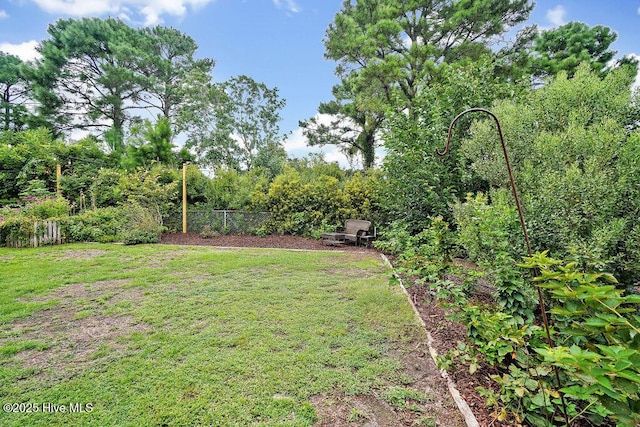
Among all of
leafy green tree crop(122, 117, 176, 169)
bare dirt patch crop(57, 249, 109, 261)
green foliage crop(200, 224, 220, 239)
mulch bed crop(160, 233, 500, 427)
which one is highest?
leafy green tree crop(122, 117, 176, 169)

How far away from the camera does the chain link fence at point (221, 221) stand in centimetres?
958

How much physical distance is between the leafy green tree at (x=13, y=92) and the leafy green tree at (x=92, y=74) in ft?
4.89

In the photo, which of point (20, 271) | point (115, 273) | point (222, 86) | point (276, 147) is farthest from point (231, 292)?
point (222, 86)

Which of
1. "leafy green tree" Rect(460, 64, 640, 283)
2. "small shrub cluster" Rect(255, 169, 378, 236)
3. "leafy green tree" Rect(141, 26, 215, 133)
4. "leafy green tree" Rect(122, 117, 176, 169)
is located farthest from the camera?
"leafy green tree" Rect(141, 26, 215, 133)

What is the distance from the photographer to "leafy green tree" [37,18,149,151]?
16.0 metres

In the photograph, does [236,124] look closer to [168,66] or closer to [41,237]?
[168,66]

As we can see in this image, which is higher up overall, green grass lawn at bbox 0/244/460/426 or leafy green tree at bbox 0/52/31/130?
leafy green tree at bbox 0/52/31/130

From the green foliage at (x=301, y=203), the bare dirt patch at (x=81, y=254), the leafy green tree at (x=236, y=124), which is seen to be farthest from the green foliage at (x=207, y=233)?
the leafy green tree at (x=236, y=124)

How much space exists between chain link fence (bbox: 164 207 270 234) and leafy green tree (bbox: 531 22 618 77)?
12373 mm

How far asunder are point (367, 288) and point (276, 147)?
545 inches

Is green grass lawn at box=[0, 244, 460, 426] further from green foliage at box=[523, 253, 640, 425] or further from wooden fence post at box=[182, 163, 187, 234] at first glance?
wooden fence post at box=[182, 163, 187, 234]

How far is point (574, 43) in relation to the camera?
11.3 m

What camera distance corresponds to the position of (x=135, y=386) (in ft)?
6.38

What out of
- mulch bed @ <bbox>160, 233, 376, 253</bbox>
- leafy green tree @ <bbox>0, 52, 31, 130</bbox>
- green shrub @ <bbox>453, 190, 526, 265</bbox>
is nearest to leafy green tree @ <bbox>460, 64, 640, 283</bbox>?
green shrub @ <bbox>453, 190, 526, 265</bbox>
